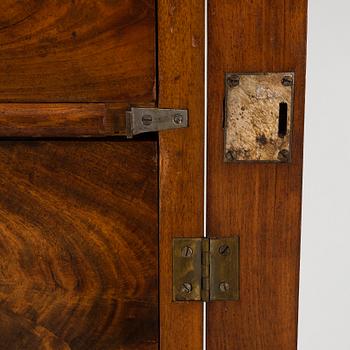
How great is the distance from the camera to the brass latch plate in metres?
0.70

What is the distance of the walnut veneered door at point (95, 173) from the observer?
0.69 metres

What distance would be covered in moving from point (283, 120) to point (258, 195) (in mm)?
93

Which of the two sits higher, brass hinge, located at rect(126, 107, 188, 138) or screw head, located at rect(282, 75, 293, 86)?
screw head, located at rect(282, 75, 293, 86)

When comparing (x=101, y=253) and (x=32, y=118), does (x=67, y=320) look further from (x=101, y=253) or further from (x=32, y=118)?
(x=32, y=118)

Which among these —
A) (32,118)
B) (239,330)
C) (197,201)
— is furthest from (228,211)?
(32,118)

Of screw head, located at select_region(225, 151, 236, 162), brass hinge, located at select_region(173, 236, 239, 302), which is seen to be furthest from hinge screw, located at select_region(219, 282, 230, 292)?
screw head, located at select_region(225, 151, 236, 162)

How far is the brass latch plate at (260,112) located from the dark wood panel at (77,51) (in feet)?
0.31

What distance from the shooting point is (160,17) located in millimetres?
687

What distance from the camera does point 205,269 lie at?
73cm

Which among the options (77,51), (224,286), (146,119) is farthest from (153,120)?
(224,286)

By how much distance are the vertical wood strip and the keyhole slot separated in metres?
0.09

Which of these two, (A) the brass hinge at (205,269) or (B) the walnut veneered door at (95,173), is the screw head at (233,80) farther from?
(A) the brass hinge at (205,269)

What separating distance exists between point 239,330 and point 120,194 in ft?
0.73

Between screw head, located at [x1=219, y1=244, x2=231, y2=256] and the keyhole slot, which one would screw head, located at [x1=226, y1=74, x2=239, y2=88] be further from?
screw head, located at [x1=219, y1=244, x2=231, y2=256]
